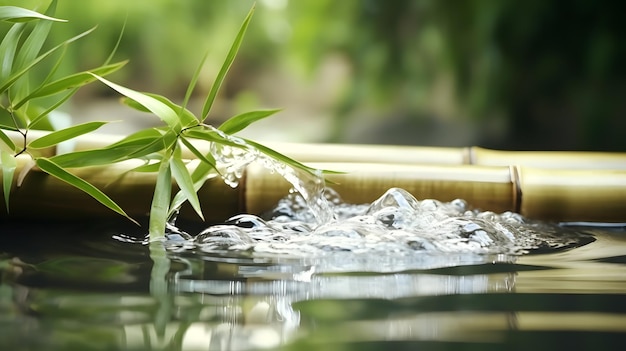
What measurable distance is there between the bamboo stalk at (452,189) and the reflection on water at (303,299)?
234mm

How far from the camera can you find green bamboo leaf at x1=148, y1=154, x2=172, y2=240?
1.18 metres

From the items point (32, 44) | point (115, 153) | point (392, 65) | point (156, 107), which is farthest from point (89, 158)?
point (392, 65)

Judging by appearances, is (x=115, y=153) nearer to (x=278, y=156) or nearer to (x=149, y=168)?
(x=149, y=168)

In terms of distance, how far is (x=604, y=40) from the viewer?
3.28 metres

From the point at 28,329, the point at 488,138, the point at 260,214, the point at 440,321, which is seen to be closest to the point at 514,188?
the point at 260,214

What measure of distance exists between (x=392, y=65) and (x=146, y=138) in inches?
94.5

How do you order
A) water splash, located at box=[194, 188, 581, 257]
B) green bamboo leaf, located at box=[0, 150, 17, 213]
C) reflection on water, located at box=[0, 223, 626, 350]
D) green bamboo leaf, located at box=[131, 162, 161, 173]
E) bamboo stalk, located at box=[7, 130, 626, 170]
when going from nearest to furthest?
1. reflection on water, located at box=[0, 223, 626, 350]
2. water splash, located at box=[194, 188, 581, 257]
3. green bamboo leaf, located at box=[0, 150, 17, 213]
4. green bamboo leaf, located at box=[131, 162, 161, 173]
5. bamboo stalk, located at box=[7, 130, 626, 170]

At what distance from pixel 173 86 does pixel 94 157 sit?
2.66 metres

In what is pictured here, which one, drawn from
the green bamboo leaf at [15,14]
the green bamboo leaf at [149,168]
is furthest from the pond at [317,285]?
the green bamboo leaf at [15,14]

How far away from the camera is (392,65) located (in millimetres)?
3490

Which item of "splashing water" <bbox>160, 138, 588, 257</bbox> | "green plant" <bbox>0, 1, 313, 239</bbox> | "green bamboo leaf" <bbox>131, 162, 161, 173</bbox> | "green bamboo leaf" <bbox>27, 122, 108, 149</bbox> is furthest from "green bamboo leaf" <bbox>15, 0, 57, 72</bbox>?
"splashing water" <bbox>160, 138, 588, 257</bbox>

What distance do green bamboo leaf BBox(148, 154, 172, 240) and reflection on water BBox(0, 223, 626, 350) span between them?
41 millimetres

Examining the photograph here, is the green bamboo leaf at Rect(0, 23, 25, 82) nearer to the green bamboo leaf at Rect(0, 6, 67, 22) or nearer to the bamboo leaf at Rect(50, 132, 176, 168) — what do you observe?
the green bamboo leaf at Rect(0, 6, 67, 22)

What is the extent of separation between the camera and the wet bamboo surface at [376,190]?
1344 millimetres
